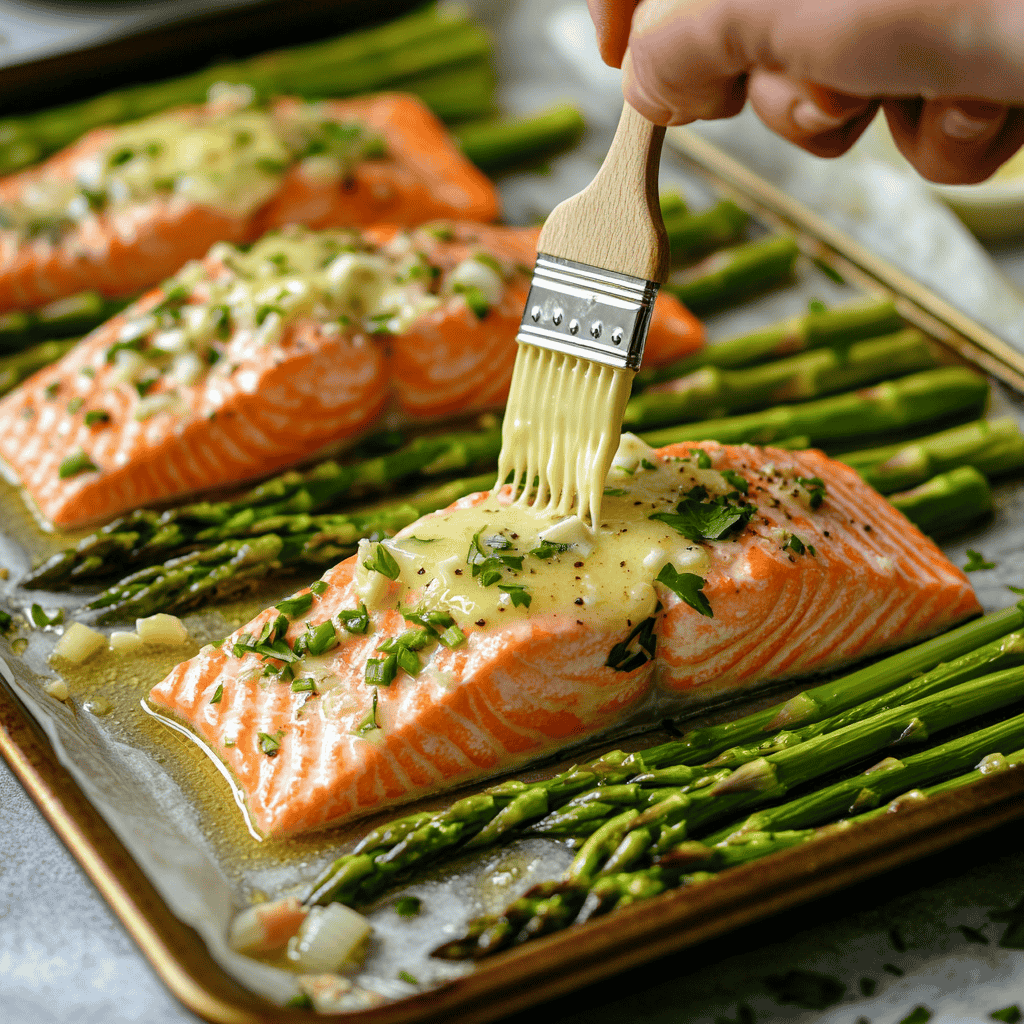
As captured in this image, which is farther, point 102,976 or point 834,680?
point 834,680

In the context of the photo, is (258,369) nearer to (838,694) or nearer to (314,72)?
(838,694)

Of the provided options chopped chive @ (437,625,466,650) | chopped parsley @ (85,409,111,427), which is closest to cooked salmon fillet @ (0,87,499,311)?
chopped parsley @ (85,409,111,427)

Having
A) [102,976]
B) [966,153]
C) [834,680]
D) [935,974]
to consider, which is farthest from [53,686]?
[966,153]

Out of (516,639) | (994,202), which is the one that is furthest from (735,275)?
(516,639)

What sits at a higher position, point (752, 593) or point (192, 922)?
point (752, 593)

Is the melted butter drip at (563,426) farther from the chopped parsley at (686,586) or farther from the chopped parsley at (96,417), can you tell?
the chopped parsley at (96,417)

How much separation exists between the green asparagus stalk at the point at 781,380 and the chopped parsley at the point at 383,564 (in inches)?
65.7

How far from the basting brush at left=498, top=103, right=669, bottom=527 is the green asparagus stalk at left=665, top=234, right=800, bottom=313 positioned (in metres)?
2.37

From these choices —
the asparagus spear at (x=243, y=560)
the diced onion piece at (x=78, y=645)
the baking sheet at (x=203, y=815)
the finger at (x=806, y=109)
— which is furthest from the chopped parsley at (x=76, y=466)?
Answer: the finger at (x=806, y=109)

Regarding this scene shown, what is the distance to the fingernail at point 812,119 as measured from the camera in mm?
3049

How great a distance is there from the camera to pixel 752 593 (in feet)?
11.7

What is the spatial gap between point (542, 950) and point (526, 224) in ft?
14.6

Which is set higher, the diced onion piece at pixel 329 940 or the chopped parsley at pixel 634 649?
the chopped parsley at pixel 634 649

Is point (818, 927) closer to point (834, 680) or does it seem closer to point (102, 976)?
point (834, 680)
